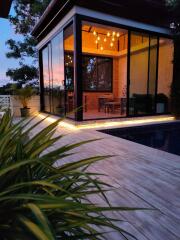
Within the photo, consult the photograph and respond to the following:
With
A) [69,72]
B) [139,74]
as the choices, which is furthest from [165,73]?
[69,72]

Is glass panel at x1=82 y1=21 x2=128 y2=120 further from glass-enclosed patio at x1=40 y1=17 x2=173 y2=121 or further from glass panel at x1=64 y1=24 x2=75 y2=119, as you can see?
glass panel at x1=64 y1=24 x2=75 y2=119

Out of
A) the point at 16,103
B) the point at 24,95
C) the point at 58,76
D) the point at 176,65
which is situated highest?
the point at 176,65

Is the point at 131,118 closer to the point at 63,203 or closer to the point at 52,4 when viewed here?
the point at 52,4

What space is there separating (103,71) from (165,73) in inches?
139

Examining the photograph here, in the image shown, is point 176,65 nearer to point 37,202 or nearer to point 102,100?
point 102,100

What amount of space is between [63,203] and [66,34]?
690cm

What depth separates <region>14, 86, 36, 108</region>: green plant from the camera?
355 inches

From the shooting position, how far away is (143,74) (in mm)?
7488

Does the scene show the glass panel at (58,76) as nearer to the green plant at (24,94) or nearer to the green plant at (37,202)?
the green plant at (24,94)

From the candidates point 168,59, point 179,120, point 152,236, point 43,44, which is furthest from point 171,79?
point 152,236

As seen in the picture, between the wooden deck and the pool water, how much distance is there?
600 millimetres

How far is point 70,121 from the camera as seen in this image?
6.43m

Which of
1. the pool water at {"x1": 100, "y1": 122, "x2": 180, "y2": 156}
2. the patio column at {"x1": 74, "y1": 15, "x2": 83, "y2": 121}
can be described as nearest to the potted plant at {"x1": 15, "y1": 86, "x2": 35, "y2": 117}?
the patio column at {"x1": 74, "y1": 15, "x2": 83, "y2": 121}

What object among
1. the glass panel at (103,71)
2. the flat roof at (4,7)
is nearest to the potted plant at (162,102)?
the glass panel at (103,71)
